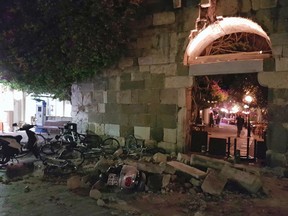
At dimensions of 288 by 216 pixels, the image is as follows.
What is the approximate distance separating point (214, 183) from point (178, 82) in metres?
3.80

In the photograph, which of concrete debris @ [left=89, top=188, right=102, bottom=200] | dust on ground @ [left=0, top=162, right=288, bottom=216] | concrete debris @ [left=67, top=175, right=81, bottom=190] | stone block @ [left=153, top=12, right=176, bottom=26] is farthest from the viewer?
stone block @ [left=153, top=12, right=176, bottom=26]

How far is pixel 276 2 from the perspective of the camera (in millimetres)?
7262

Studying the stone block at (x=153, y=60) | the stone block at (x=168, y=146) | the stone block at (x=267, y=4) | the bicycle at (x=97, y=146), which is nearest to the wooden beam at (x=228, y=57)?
the stone block at (x=153, y=60)

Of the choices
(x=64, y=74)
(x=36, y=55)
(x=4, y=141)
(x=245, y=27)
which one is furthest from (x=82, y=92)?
(x=245, y=27)

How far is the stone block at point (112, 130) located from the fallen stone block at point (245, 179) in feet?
16.1

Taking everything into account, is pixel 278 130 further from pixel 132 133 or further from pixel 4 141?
pixel 4 141

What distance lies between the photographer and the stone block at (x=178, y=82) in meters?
8.67

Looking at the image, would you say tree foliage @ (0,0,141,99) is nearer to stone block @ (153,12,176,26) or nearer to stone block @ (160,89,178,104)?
stone block @ (153,12,176,26)

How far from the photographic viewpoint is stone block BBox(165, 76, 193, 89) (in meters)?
8.67

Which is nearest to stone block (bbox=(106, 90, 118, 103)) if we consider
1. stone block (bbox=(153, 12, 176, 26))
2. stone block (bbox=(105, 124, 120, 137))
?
stone block (bbox=(105, 124, 120, 137))

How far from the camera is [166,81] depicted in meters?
9.06

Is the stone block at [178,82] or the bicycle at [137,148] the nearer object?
the stone block at [178,82]

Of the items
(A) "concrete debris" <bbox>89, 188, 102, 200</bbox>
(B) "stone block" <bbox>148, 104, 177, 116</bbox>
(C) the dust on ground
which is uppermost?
(B) "stone block" <bbox>148, 104, 177, 116</bbox>

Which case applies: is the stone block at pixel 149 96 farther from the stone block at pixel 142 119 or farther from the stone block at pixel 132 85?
the stone block at pixel 142 119
